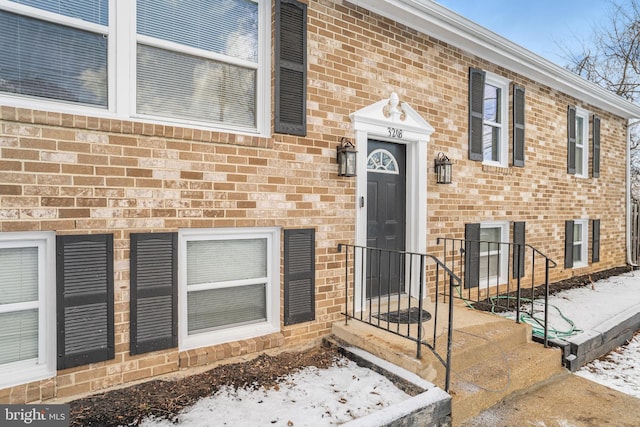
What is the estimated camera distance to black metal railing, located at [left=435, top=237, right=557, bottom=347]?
4.60 meters

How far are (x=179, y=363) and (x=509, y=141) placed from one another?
18.1ft

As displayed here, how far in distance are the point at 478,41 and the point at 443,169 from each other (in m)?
1.87

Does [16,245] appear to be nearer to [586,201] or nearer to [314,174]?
[314,174]

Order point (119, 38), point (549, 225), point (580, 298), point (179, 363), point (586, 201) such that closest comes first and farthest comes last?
point (119, 38)
point (179, 363)
point (580, 298)
point (549, 225)
point (586, 201)

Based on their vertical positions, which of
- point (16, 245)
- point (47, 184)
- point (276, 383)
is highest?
point (47, 184)

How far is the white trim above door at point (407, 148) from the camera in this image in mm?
3920

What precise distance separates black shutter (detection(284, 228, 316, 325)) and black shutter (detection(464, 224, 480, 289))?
2.51m

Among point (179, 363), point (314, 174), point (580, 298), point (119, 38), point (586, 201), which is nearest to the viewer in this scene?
point (119, 38)

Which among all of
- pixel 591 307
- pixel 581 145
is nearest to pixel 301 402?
pixel 591 307

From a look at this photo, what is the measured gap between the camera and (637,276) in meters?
7.44

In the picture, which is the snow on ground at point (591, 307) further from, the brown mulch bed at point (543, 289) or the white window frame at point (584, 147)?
the white window frame at point (584, 147)

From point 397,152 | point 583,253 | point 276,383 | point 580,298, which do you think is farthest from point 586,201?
point 276,383

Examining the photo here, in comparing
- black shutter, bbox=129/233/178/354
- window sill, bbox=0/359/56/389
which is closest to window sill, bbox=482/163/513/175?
black shutter, bbox=129/233/178/354

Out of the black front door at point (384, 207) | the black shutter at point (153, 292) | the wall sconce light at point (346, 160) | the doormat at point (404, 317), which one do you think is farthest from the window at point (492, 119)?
the black shutter at point (153, 292)
